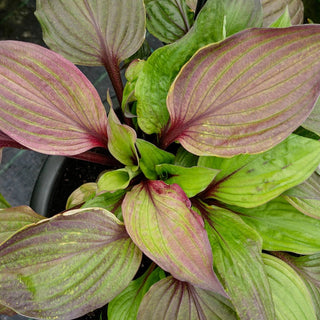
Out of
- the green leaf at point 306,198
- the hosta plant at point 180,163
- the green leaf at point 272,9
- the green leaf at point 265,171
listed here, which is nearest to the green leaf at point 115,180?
the hosta plant at point 180,163

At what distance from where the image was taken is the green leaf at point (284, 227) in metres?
0.52

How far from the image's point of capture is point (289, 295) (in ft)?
1.69

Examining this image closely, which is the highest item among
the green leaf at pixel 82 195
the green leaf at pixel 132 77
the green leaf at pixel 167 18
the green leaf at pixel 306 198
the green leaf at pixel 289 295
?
the green leaf at pixel 167 18

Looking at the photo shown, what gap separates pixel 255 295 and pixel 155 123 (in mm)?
260

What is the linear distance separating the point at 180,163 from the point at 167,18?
26cm

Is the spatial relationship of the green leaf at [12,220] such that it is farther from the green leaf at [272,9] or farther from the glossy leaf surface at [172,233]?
the green leaf at [272,9]

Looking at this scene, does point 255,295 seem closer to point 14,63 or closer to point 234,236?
point 234,236

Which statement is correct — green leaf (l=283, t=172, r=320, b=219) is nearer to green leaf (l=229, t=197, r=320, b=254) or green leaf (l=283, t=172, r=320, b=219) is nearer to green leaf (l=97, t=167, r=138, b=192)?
green leaf (l=229, t=197, r=320, b=254)

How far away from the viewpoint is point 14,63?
1.47ft

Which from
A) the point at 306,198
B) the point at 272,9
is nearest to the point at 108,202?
the point at 306,198

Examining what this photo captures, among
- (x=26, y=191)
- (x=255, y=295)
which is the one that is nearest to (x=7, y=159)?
(x=26, y=191)

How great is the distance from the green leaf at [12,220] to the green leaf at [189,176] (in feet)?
0.63

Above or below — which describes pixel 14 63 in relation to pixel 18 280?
above

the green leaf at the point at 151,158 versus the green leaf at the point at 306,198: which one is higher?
the green leaf at the point at 151,158
